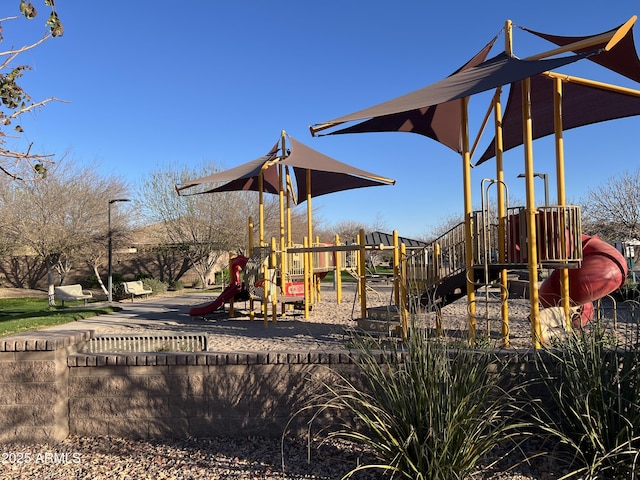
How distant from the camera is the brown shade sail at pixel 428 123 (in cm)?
918

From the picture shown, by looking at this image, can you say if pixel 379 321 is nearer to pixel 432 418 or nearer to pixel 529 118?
pixel 529 118

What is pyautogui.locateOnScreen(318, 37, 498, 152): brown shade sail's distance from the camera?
9180 millimetres

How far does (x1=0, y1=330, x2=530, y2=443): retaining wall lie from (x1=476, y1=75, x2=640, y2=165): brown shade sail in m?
6.57

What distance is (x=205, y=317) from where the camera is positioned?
1295 cm

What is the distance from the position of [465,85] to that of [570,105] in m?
4.34

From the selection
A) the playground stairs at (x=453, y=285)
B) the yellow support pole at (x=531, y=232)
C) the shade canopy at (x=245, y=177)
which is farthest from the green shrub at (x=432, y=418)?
the shade canopy at (x=245, y=177)

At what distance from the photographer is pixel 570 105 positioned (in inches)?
350

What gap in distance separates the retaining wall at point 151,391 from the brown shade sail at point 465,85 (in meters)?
2.91

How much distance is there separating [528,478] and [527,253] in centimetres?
407

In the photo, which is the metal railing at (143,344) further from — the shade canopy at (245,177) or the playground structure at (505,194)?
the shade canopy at (245,177)

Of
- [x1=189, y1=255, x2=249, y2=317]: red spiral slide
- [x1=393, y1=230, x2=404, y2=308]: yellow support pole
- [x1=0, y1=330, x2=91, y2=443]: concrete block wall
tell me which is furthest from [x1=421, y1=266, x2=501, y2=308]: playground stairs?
[x1=189, y1=255, x2=249, y2=317]: red spiral slide

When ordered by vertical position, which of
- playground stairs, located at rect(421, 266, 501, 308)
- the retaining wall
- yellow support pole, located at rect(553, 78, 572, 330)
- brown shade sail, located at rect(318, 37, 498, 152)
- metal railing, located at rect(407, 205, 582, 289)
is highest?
brown shade sail, located at rect(318, 37, 498, 152)

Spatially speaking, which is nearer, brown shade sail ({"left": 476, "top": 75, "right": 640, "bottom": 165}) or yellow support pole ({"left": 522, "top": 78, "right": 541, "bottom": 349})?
yellow support pole ({"left": 522, "top": 78, "right": 541, "bottom": 349})

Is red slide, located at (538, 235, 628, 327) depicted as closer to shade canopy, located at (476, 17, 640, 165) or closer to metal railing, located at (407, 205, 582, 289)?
metal railing, located at (407, 205, 582, 289)
